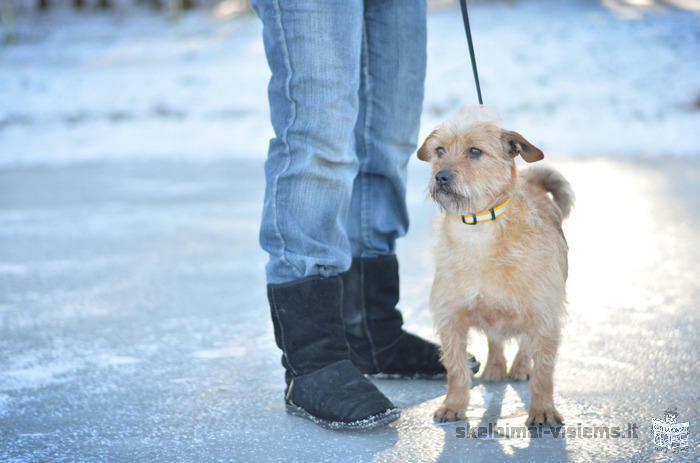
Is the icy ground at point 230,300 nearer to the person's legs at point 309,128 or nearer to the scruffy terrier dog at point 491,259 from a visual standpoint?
the scruffy terrier dog at point 491,259

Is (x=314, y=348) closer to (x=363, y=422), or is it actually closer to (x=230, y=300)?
(x=363, y=422)

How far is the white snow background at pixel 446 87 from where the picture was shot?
9.52m

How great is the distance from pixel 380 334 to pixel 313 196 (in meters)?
0.54

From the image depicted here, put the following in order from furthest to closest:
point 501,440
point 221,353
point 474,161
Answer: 1. point 221,353
2. point 474,161
3. point 501,440

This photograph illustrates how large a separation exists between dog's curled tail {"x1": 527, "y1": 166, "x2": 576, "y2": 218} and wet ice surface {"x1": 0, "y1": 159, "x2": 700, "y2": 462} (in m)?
0.46

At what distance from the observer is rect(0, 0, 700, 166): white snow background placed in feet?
31.2

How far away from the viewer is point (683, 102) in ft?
36.2

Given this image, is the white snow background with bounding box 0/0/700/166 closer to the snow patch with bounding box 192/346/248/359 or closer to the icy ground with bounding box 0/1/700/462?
the icy ground with bounding box 0/1/700/462

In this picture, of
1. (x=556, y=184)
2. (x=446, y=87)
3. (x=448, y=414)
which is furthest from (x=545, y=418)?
(x=446, y=87)

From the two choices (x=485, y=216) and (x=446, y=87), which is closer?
(x=485, y=216)

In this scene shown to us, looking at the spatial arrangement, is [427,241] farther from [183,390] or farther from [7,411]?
[7,411]

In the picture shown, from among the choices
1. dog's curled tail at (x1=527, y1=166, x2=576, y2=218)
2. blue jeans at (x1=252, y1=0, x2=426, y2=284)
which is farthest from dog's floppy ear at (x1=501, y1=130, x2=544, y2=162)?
blue jeans at (x1=252, y1=0, x2=426, y2=284)

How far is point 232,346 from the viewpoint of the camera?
2514 millimetres

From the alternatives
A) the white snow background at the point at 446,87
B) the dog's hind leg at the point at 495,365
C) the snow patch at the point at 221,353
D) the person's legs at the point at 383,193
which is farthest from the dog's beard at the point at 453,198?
the white snow background at the point at 446,87
